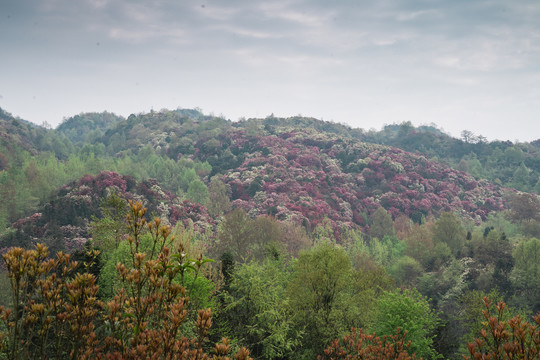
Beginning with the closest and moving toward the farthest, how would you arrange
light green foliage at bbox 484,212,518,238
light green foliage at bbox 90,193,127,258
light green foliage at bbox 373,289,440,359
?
1. light green foliage at bbox 373,289,440,359
2. light green foliage at bbox 90,193,127,258
3. light green foliage at bbox 484,212,518,238

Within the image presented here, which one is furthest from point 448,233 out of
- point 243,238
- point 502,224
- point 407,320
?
point 407,320

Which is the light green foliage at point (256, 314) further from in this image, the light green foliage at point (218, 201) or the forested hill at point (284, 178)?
the light green foliage at point (218, 201)

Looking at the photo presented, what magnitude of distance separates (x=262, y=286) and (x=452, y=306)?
1222 inches

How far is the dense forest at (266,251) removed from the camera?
182 inches

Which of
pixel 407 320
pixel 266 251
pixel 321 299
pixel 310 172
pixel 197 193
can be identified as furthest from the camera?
pixel 310 172

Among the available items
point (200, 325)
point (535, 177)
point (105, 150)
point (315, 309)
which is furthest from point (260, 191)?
point (535, 177)

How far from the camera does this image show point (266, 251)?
37.1 meters

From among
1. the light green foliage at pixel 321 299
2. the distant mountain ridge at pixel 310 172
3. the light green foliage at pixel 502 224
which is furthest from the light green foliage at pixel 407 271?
the light green foliage at pixel 502 224

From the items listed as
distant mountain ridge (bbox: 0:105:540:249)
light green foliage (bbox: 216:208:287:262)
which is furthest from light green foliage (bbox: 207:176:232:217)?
light green foliage (bbox: 216:208:287:262)

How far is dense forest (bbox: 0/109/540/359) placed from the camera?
4.62 meters

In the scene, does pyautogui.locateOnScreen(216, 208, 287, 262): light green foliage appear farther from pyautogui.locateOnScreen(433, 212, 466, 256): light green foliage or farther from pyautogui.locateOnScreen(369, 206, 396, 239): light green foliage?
pyautogui.locateOnScreen(369, 206, 396, 239): light green foliage

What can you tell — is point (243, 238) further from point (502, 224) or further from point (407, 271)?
point (502, 224)

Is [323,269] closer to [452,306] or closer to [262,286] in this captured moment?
[262,286]

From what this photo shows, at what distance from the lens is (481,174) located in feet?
362
